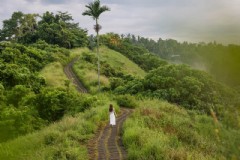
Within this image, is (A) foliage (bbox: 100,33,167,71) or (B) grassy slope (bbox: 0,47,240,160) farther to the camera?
(A) foliage (bbox: 100,33,167,71)

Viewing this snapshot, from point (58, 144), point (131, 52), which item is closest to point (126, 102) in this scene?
point (58, 144)

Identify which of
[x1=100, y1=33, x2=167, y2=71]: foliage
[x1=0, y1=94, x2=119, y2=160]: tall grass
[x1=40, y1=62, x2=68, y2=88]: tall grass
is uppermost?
[x1=100, y1=33, x2=167, y2=71]: foliage

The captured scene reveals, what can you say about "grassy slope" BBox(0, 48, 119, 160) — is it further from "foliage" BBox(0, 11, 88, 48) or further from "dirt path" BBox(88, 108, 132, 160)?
"foliage" BBox(0, 11, 88, 48)

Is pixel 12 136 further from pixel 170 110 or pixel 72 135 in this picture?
pixel 170 110

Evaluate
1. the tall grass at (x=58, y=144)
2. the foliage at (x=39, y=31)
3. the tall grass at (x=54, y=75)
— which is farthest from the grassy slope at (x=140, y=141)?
the foliage at (x=39, y=31)

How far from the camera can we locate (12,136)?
653 inches

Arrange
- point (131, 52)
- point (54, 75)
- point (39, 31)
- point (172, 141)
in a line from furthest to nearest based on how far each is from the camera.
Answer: point (131, 52) → point (39, 31) → point (54, 75) → point (172, 141)

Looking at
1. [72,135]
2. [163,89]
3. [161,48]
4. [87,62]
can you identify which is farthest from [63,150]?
[161,48]

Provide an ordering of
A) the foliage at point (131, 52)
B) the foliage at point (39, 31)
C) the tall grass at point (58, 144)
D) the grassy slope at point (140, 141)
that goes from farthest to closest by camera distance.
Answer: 1. the foliage at point (131, 52)
2. the foliage at point (39, 31)
3. the tall grass at point (58, 144)
4. the grassy slope at point (140, 141)

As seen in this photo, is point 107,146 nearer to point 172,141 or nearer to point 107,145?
point 107,145

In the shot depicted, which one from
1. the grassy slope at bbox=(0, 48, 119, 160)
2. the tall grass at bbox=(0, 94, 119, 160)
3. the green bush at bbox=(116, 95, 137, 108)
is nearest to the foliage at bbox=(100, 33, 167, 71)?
the green bush at bbox=(116, 95, 137, 108)

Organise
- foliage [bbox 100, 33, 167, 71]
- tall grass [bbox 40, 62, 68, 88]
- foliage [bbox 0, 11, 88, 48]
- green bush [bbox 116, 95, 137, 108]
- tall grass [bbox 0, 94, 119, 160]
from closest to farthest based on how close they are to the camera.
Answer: tall grass [bbox 0, 94, 119, 160] < green bush [bbox 116, 95, 137, 108] < tall grass [bbox 40, 62, 68, 88] < foliage [bbox 0, 11, 88, 48] < foliage [bbox 100, 33, 167, 71]

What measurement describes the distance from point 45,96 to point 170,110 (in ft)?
29.4

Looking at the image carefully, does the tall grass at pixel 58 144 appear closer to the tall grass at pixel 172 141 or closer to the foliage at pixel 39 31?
the tall grass at pixel 172 141
